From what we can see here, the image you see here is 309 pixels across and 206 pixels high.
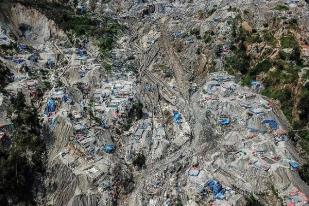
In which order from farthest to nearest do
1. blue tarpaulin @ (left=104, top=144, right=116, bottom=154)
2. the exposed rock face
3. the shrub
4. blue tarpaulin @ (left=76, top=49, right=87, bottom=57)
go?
blue tarpaulin @ (left=76, top=49, right=87, bottom=57), the shrub, blue tarpaulin @ (left=104, top=144, right=116, bottom=154), the exposed rock face

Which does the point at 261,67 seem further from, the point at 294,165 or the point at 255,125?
the point at 294,165

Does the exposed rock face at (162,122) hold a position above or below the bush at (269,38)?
below

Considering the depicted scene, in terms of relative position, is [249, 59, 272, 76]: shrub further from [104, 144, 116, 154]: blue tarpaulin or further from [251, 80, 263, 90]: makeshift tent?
[104, 144, 116, 154]: blue tarpaulin

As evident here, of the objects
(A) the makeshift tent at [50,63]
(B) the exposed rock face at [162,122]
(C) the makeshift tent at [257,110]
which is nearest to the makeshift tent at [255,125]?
(B) the exposed rock face at [162,122]

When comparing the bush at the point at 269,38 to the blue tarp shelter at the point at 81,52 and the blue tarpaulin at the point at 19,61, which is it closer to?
the blue tarp shelter at the point at 81,52

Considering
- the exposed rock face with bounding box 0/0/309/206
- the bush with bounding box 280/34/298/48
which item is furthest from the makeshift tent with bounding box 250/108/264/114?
the bush with bounding box 280/34/298/48

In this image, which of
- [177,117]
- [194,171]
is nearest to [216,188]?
[194,171]

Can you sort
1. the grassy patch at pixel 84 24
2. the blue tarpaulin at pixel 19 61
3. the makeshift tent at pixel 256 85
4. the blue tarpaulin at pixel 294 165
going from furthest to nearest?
the grassy patch at pixel 84 24
the blue tarpaulin at pixel 19 61
the makeshift tent at pixel 256 85
the blue tarpaulin at pixel 294 165

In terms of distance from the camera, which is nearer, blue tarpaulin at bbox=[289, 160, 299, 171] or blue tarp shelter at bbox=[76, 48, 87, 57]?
blue tarpaulin at bbox=[289, 160, 299, 171]

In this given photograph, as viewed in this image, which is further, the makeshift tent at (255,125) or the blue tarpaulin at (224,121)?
the blue tarpaulin at (224,121)

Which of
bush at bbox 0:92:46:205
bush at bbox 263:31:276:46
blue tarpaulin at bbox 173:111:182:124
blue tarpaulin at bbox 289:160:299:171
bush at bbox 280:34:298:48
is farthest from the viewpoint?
bush at bbox 263:31:276:46
